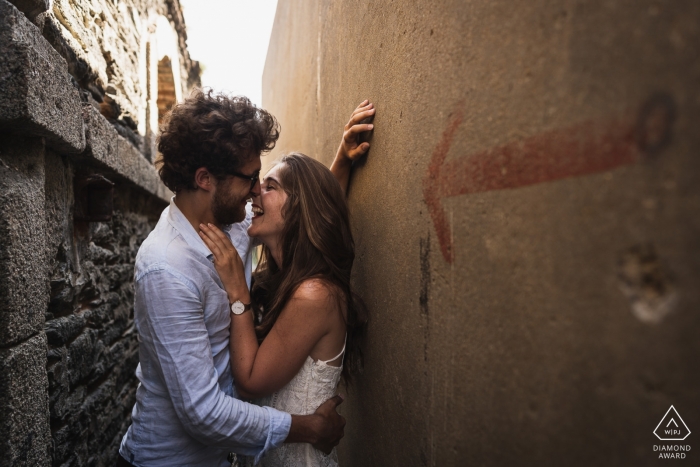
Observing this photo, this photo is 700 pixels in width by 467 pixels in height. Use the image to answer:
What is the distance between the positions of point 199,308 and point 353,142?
104cm

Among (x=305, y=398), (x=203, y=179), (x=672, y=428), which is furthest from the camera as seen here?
(x=203, y=179)

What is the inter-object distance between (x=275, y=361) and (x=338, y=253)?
55cm

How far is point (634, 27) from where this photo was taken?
67 centimetres

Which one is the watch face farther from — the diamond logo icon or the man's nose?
the diamond logo icon

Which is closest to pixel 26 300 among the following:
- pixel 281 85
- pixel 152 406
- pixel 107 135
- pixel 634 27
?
pixel 152 406

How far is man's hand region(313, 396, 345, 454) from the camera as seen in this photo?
1928 millimetres

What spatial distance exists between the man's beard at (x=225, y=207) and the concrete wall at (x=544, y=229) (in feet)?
2.66

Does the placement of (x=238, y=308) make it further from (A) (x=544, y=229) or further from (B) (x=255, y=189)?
(A) (x=544, y=229)

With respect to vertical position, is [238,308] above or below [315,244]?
below

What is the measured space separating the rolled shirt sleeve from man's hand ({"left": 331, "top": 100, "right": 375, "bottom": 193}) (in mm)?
961

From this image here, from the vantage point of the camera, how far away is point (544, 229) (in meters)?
0.85

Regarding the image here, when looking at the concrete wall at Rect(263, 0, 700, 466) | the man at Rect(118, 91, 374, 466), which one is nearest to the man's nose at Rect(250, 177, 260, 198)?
the man at Rect(118, 91, 374, 466)

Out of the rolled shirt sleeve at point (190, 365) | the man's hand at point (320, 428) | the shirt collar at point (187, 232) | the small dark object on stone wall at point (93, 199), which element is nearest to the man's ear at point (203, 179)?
the shirt collar at point (187, 232)

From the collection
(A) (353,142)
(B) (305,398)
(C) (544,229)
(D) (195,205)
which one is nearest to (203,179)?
(D) (195,205)
